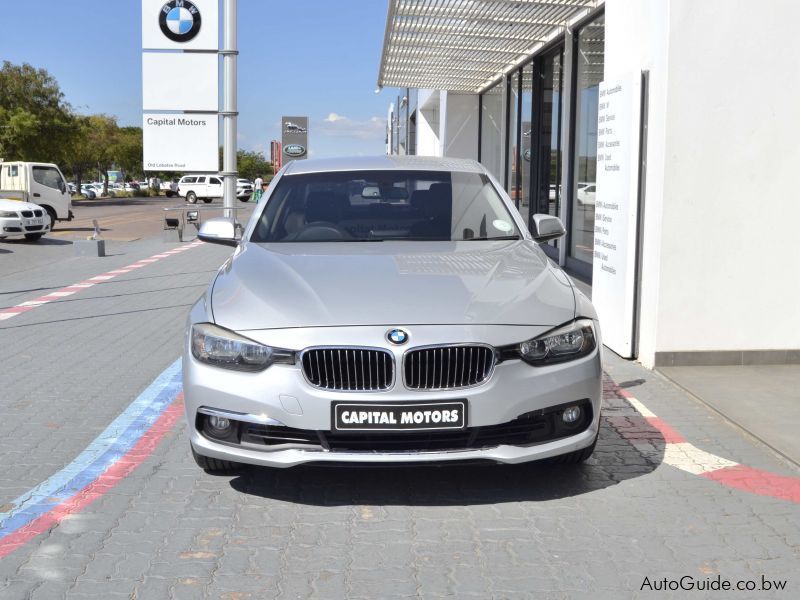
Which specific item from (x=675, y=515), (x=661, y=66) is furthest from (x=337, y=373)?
(x=661, y=66)

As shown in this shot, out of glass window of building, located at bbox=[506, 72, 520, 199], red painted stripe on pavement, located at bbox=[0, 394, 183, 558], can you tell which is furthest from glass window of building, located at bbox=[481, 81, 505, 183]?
red painted stripe on pavement, located at bbox=[0, 394, 183, 558]

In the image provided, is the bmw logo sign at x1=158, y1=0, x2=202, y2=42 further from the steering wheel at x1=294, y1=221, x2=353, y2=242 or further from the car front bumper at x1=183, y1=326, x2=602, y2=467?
the car front bumper at x1=183, y1=326, x2=602, y2=467

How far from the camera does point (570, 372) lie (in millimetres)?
4164

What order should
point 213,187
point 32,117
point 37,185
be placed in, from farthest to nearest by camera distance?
point 213,187
point 32,117
point 37,185

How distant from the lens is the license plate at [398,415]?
12.9ft

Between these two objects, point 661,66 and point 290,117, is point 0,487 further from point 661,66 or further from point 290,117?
point 290,117

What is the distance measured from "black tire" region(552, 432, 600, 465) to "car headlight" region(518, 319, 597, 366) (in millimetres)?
514

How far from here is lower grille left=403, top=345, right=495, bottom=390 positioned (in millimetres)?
A: 3979

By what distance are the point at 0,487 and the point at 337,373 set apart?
183cm

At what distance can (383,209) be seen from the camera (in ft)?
18.8

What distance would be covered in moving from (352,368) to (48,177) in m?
25.2

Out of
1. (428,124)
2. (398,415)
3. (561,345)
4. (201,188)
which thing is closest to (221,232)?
(398,415)

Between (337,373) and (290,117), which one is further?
(290,117)

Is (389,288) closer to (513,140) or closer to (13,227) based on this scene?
(513,140)
